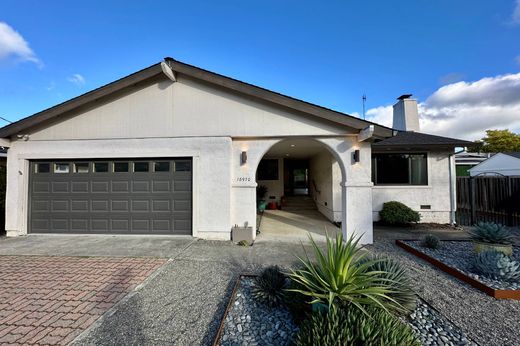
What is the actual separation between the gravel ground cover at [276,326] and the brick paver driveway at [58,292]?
1.86 meters

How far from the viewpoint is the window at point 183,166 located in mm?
6895

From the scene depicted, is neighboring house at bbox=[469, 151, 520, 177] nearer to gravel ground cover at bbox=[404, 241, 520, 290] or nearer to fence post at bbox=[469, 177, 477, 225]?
fence post at bbox=[469, 177, 477, 225]

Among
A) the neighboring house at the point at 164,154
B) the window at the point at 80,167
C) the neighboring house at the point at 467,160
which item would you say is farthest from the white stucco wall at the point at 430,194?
the neighboring house at the point at 467,160

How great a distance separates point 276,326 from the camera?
9.04ft

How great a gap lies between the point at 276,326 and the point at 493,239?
5285mm

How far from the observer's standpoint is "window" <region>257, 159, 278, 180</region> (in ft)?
41.9

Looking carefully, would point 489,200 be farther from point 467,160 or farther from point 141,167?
point 467,160

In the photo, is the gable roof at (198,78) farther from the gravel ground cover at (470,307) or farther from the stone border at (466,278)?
the gravel ground cover at (470,307)

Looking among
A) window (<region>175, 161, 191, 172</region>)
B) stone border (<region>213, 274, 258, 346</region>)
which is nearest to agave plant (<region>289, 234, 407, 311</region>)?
stone border (<region>213, 274, 258, 346</region>)

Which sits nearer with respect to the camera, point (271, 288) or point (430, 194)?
point (271, 288)

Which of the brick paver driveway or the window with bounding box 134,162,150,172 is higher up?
the window with bounding box 134,162,150,172

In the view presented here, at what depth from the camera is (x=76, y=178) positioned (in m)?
7.08

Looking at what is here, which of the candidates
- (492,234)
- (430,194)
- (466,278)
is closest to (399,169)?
(430,194)

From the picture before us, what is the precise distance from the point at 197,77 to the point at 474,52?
1228cm
